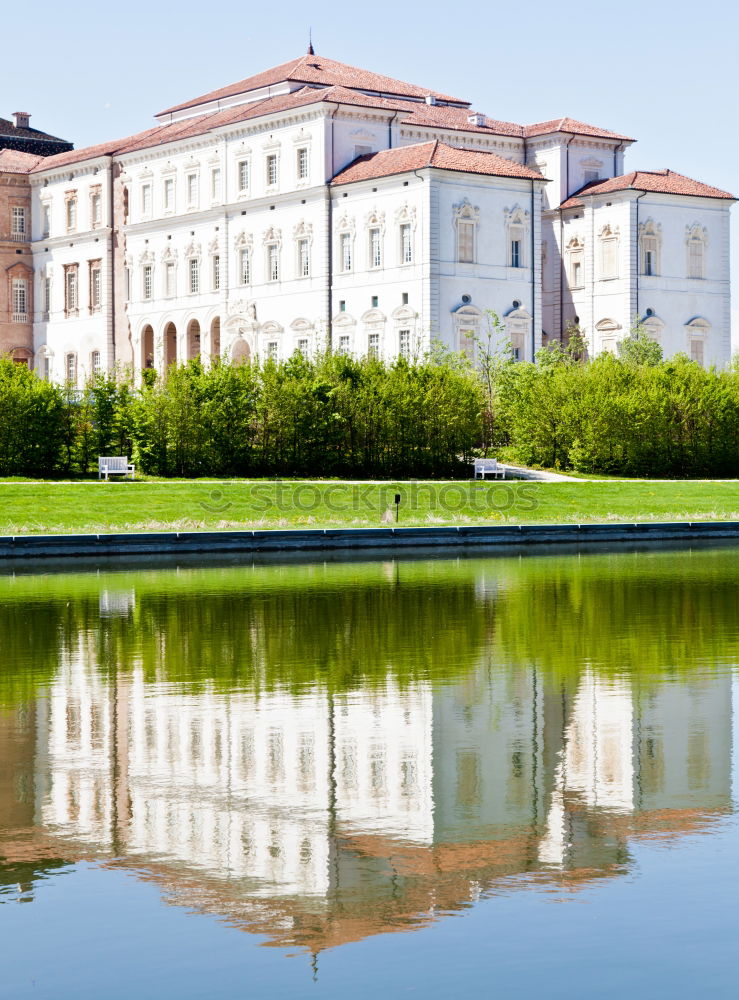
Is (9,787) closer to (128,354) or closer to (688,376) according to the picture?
(688,376)

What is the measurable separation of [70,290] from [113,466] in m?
46.9

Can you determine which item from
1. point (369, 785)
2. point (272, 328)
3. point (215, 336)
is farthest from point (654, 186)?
point (369, 785)

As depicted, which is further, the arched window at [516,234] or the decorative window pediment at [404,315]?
the arched window at [516,234]

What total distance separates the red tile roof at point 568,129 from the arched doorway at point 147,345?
71.8ft

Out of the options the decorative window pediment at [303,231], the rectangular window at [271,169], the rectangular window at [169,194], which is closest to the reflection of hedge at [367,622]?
the decorative window pediment at [303,231]

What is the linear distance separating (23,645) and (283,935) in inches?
434

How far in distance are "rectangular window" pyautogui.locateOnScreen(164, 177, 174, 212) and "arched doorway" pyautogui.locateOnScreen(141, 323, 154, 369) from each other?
6.31 m

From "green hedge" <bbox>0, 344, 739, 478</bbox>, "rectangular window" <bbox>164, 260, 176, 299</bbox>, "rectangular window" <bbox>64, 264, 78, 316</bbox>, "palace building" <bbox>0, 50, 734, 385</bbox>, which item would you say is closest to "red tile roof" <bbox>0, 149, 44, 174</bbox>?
"rectangular window" <bbox>64, 264, 78, 316</bbox>

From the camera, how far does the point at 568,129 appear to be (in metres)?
79.9

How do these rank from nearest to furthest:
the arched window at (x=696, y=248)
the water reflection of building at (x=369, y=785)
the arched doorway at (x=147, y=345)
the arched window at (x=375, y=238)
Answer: the water reflection of building at (x=369, y=785) → the arched window at (x=375, y=238) → the arched window at (x=696, y=248) → the arched doorway at (x=147, y=345)

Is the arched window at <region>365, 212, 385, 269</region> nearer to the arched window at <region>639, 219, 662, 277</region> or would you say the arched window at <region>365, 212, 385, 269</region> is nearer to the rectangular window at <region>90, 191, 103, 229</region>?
the arched window at <region>639, 219, 662, 277</region>

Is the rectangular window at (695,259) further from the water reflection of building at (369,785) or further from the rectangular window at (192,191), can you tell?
the water reflection of building at (369,785)

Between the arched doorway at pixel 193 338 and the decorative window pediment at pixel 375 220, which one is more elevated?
the decorative window pediment at pixel 375 220

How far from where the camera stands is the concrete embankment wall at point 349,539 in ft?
105
